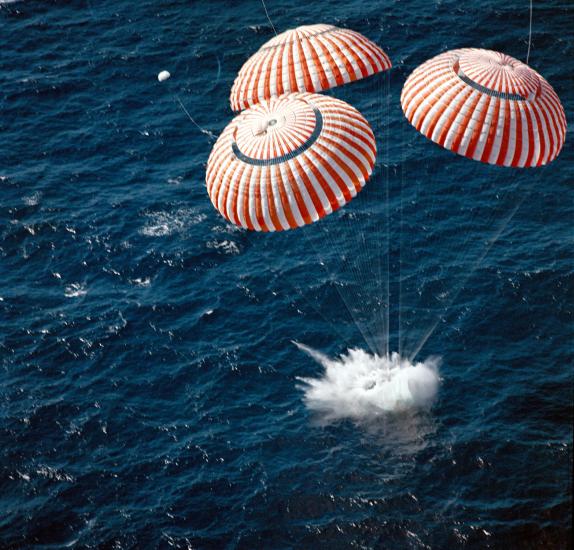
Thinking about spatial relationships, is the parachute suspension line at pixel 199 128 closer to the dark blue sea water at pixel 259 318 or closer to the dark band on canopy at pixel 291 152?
the dark blue sea water at pixel 259 318

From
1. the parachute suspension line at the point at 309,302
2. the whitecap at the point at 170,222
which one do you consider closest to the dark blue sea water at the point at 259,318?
the parachute suspension line at the point at 309,302

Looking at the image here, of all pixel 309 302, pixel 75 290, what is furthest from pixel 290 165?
pixel 75 290

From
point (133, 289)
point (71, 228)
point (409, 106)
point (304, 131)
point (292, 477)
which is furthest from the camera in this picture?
point (71, 228)

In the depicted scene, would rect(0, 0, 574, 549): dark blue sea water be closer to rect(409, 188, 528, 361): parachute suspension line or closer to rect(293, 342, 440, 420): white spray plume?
rect(409, 188, 528, 361): parachute suspension line

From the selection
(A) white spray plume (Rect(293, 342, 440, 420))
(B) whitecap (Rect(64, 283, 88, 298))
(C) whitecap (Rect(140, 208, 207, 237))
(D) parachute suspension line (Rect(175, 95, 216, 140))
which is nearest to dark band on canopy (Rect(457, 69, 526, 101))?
(A) white spray plume (Rect(293, 342, 440, 420))

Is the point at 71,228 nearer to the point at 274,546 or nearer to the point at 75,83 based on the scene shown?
the point at 75,83

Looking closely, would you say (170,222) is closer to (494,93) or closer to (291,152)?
(291,152)

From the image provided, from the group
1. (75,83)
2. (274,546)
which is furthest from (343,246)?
(75,83)

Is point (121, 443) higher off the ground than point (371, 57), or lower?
lower
